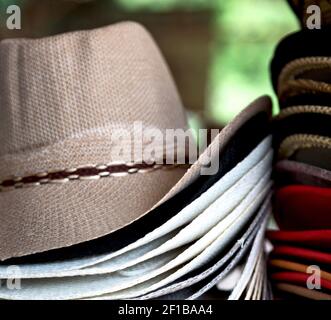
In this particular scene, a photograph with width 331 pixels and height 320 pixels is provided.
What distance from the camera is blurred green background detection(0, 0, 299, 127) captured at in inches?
84.1

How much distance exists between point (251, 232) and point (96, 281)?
6.5 inches

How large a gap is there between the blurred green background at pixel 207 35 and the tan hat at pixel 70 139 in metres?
1.36

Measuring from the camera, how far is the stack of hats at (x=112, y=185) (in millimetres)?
521

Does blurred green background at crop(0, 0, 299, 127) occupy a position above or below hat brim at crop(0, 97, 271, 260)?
above

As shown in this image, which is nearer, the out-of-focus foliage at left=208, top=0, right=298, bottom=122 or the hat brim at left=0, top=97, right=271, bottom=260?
the hat brim at left=0, top=97, right=271, bottom=260

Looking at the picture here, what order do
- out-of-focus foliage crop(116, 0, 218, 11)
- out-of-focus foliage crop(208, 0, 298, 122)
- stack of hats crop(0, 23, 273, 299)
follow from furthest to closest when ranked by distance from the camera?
out-of-focus foliage crop(116, 0, 218, 11)
out-of-focus foliage crop(208, 0, 298, 122)
stack of hats crop(0, 23, 273, 299)

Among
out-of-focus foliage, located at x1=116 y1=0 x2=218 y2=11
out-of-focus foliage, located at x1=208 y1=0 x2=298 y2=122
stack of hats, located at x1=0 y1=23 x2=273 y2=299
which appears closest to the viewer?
stack of hats, located at x1=0 y1=23 x2=273 y2=299

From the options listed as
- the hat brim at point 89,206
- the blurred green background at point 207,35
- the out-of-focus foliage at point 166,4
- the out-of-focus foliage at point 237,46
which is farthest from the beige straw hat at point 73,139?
the out-of-focus foliage at point 166,4

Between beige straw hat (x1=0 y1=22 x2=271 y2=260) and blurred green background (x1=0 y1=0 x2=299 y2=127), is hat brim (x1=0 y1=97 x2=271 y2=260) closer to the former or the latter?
beige straw hat (x1=0 y1=22 x2=271 y2=260)

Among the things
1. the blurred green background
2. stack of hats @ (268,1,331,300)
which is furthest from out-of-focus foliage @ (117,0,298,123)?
stack of hats @ (268,1,331,300)

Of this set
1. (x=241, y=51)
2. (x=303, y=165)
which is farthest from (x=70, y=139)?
(x=241, y=51)

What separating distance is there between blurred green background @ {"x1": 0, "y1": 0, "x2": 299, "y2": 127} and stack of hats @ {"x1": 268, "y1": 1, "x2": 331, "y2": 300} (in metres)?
1.40

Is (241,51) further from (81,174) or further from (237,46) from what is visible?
(81,174)

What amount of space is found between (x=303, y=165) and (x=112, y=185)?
20cm
